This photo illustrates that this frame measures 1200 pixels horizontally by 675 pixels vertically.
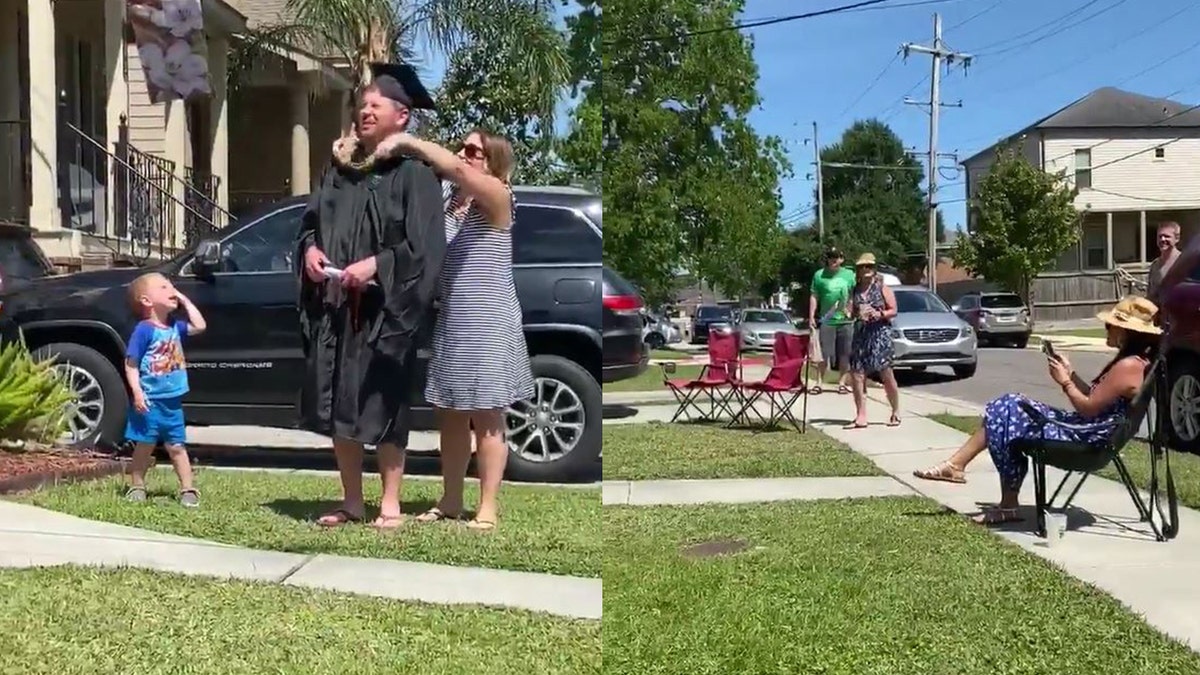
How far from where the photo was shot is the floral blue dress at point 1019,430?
1.92m

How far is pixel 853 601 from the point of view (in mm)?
1995

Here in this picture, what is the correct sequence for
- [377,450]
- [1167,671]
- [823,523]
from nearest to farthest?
[1167,671] < [823,523] < [377,450]

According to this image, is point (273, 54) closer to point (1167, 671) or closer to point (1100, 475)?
point (1100, 475)

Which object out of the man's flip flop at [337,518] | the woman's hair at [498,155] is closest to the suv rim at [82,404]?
the man's flip flop at [337,518]

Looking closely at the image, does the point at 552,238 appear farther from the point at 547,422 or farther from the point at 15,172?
the point at 15,172

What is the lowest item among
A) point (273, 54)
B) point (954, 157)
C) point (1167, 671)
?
point (1167, 671)

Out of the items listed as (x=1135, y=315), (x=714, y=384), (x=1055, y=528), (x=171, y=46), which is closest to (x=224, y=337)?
(x=171, y=46)

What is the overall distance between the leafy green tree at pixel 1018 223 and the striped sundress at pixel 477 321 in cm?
80

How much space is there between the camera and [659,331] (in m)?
1.80

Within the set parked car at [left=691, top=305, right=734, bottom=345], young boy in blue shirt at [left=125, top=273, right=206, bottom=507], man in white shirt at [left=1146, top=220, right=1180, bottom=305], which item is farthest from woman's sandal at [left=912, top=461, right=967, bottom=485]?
young boy in blue shirt at [left=125, top=273, right=206, bottom=507]

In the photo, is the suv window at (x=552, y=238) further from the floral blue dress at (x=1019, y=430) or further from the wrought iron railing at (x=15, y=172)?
the wrought iron railing at (x=15, y=172)

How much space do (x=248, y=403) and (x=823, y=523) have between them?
1373mm

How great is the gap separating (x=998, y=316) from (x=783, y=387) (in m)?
0.40

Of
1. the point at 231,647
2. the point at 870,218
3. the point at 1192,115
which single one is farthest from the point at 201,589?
the point at 1192,115
